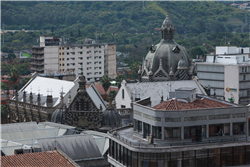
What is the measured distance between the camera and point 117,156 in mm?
73562

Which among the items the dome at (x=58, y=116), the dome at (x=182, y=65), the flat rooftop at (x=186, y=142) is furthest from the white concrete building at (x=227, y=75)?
the flat rooftop at (x=186, y=142)

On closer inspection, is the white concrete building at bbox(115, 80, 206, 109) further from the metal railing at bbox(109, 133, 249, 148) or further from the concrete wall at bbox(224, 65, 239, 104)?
the concrete wall at bbox(224, 65, 239, 104)

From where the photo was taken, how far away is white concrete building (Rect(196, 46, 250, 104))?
177m

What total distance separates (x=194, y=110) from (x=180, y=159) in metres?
5.83

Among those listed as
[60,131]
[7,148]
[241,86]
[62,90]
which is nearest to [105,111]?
[60,131]

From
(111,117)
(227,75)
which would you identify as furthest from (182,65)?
(227,75)

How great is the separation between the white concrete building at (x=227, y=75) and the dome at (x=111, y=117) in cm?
7146

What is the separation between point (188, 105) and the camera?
237 ft

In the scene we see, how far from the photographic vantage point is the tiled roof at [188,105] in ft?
233

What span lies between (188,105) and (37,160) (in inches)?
747

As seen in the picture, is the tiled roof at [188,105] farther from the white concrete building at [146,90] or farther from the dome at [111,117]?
the white concrete building at [146,90]

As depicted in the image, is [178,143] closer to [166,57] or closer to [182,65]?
[182,65]

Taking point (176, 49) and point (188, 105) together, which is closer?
point (188, 105)

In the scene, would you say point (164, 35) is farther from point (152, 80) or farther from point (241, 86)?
point (241, 86)
